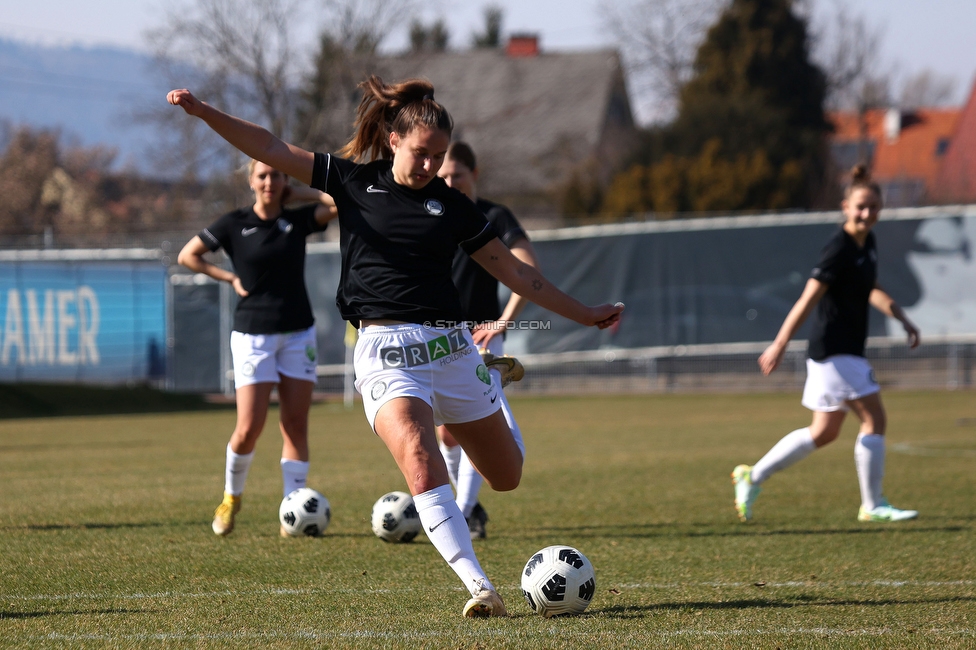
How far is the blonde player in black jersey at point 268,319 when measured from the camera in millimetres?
6754

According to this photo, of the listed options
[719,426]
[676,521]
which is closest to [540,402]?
[719,426]

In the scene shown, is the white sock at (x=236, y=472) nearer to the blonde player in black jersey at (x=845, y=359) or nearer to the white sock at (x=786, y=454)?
the blonde player in black jersey at (x=845, y=359)

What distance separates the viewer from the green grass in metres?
4.22

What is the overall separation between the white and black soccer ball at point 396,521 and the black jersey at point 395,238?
7.06 ft

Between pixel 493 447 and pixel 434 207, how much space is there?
1.06 meters

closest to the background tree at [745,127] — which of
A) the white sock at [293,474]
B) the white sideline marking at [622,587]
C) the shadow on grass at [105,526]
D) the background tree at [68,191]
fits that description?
the background tree at [68,191]

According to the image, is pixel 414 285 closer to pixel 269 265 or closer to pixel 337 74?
pixel 269 265

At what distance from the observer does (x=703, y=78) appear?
3959 cm

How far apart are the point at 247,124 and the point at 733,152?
33.3 metres

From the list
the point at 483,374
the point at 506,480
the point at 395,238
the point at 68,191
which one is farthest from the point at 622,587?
the point at 68,191

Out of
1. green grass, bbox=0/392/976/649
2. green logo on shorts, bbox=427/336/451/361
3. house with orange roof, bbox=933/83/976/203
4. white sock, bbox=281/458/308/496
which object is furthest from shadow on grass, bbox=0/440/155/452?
house with orange roof, bbox=933/83/976/203

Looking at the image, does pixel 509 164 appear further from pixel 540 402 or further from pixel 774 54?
pixel 540 402

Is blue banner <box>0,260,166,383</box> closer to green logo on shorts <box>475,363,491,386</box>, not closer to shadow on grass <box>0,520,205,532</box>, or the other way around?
shadow on grass <box>0,520,205,532</box>

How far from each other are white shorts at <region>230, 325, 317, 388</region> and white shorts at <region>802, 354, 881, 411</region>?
10.8 ft
